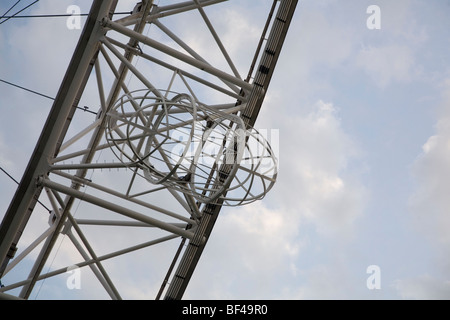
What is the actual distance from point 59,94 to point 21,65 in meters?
3.15

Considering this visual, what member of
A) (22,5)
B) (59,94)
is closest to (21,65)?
(22,5)

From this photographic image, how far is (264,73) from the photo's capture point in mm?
15258
